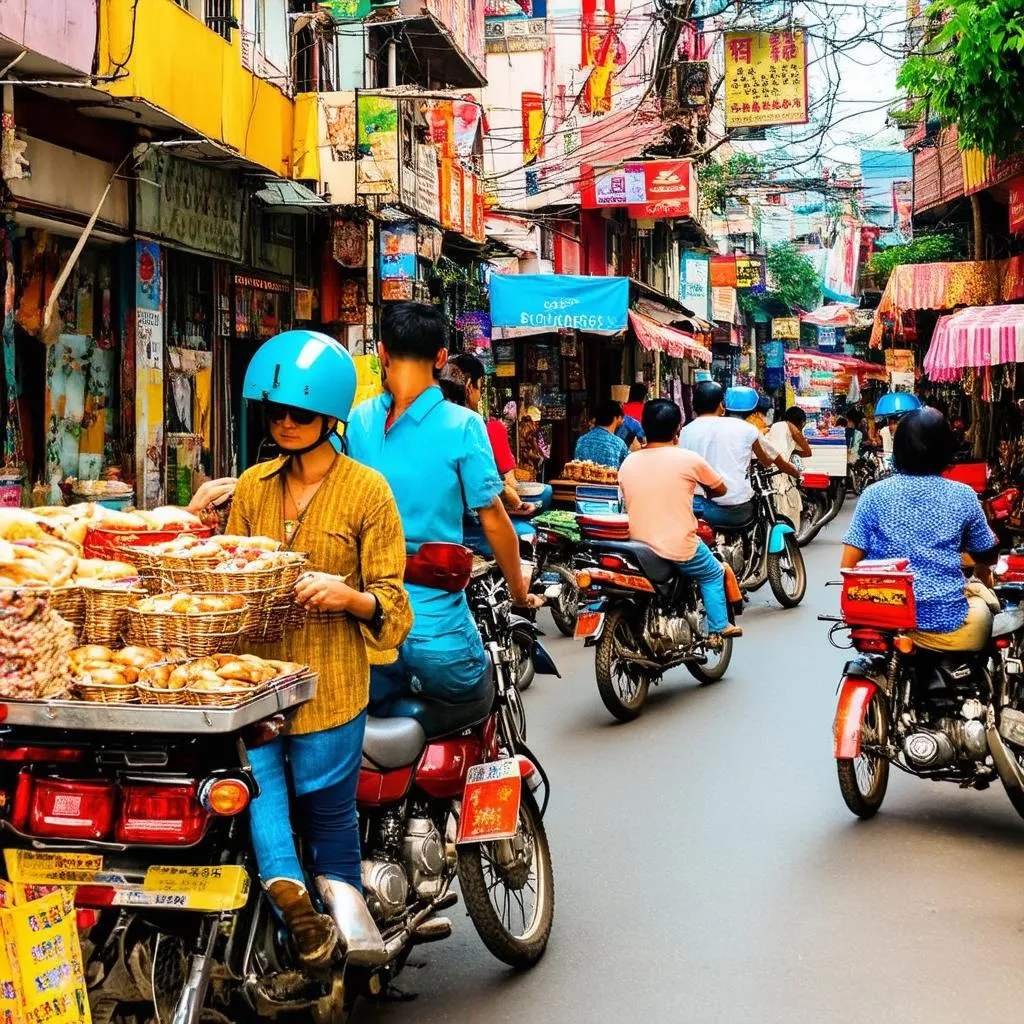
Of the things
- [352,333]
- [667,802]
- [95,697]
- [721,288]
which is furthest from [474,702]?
[721,288]

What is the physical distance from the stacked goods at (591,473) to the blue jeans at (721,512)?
1.36 m

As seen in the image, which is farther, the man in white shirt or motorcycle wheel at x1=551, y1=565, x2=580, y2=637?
the man in white shirt

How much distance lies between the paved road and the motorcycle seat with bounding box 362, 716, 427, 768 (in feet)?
2.64

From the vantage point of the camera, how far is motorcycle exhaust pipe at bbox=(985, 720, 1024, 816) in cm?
570

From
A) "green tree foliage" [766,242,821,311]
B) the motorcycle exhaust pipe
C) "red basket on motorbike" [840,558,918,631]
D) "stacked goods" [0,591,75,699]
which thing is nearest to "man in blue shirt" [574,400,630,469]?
"red basket on motorbike" [840,558,918,631]

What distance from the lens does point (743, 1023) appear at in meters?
4.07

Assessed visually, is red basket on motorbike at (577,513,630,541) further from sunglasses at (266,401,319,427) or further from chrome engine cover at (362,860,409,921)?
sunglasses at (266,401,319,427)

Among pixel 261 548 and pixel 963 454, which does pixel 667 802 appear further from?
pixel 963 454

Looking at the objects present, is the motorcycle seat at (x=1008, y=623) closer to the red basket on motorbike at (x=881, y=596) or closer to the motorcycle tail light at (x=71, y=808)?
the red basket on motorbike at (x=881, y=596)

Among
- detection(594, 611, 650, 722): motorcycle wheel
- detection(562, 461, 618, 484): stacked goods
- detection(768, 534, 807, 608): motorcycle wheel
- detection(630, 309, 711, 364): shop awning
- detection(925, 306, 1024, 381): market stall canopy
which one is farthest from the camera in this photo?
detection(630, 309, 711, 364): shop awning

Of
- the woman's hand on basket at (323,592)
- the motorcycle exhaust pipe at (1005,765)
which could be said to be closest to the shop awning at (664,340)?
the motorcycle exhaust pipe at (1005,765)

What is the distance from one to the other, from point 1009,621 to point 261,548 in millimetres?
3680

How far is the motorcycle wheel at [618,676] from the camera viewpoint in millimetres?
8164

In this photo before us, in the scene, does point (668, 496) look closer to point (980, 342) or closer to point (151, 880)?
point (151, 880)
